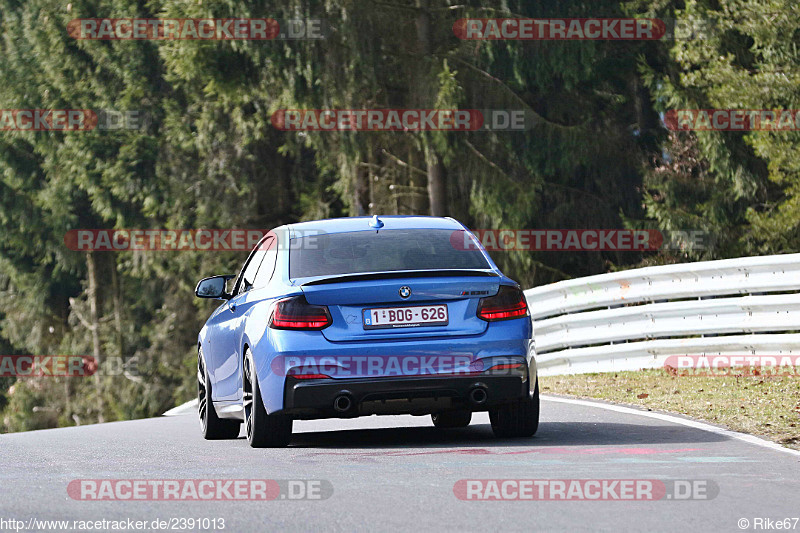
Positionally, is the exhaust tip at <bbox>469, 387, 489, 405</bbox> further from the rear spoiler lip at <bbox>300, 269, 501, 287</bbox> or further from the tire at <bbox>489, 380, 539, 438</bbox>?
the rear spoiler lip at <bbox>300, 269, 501, 287</bbox>

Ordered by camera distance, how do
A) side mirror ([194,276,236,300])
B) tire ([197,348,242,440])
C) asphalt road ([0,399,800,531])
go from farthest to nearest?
tire ([197,348,242,440]) < side mirror ([194,276,236,300]) < asphalt road ([0,399,800,531])

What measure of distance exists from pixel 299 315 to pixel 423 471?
155 cm

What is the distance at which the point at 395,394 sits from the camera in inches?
370

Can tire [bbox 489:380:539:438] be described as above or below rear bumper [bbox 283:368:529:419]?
below

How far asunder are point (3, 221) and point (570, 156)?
28909 mm

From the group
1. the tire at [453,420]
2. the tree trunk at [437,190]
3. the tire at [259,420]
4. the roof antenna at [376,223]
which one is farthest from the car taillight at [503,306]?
the tree trunk at [437,190]

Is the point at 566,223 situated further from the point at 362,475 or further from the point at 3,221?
the point at 3,221

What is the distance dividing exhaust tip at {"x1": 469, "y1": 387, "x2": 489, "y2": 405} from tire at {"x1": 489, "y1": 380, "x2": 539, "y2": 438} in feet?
1.60

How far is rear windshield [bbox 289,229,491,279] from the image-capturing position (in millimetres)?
9875

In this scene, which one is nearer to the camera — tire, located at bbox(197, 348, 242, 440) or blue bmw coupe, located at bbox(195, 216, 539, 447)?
blue bmw coupe, located at bbox(195, 216, 539, 447)

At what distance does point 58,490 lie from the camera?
25.9 feet

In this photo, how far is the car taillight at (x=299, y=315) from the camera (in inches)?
370

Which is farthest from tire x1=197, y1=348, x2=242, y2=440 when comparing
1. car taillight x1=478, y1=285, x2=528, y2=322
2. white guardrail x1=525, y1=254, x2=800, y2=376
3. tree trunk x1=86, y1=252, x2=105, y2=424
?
tree trunk x1=86, y1=252, x2=105, y2=424

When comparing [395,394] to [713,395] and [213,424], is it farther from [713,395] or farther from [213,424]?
[713,395]
